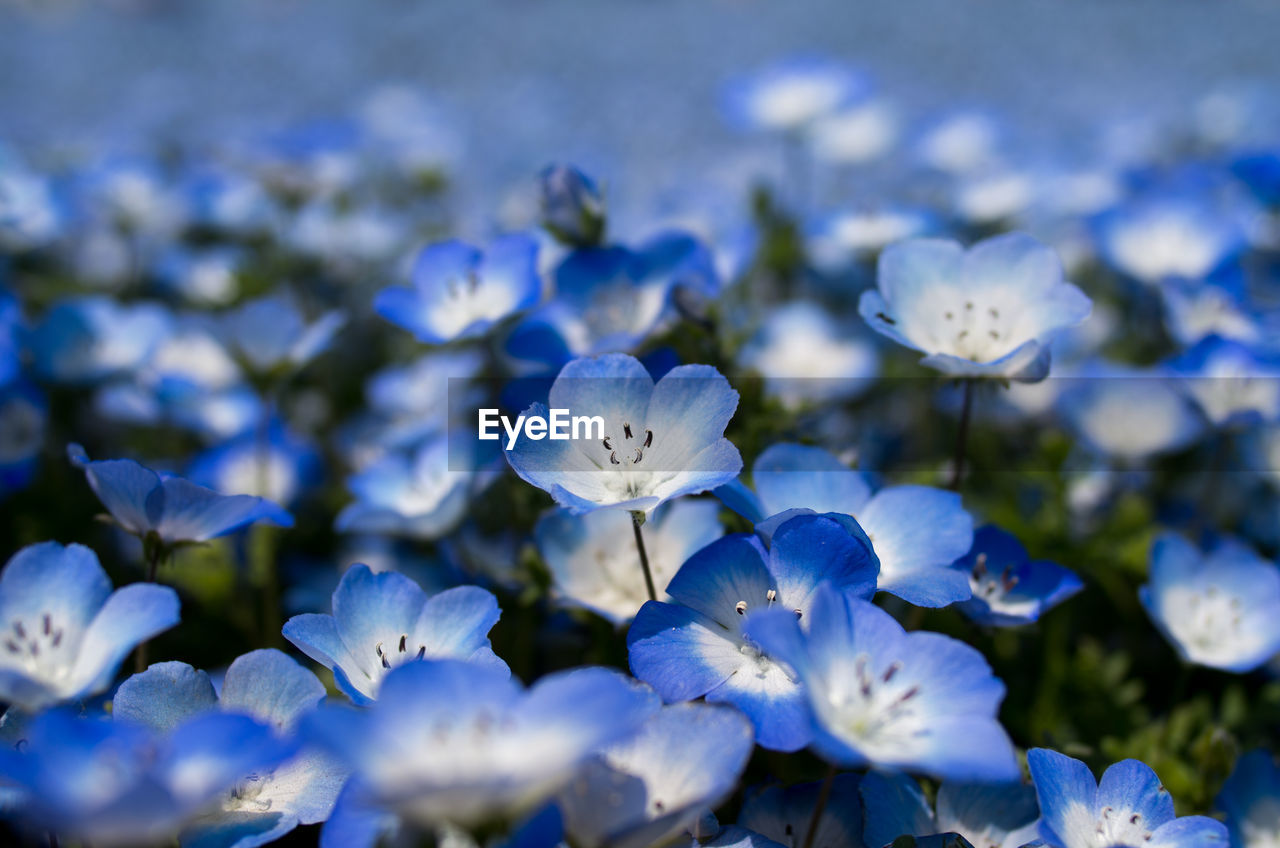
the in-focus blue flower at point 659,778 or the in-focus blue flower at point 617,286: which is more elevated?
the in-focus blue flower at point 617,286

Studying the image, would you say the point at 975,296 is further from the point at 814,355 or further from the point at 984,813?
the point at 814,355

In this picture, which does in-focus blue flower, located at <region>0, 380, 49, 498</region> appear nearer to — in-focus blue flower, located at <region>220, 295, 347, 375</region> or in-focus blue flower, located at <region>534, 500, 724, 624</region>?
in-focus blue flower, located at <region>220, 295, 347, 375</region>

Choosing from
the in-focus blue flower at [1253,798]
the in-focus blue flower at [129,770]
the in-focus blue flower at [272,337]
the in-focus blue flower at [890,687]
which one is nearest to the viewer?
the in-focus blue flower at [129,770]

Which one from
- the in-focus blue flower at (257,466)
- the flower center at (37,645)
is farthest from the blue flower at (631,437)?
the in-focus blue flower at (257,466)

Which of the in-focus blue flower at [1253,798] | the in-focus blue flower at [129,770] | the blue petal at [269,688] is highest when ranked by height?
the in-focus blue flower at [129,770]

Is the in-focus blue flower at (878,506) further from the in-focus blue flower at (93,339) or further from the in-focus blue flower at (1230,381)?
the in-focus blue flower at (93,339)

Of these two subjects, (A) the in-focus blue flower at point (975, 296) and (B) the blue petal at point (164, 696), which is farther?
(A) the in-focus blue flower at point (975, 296)
